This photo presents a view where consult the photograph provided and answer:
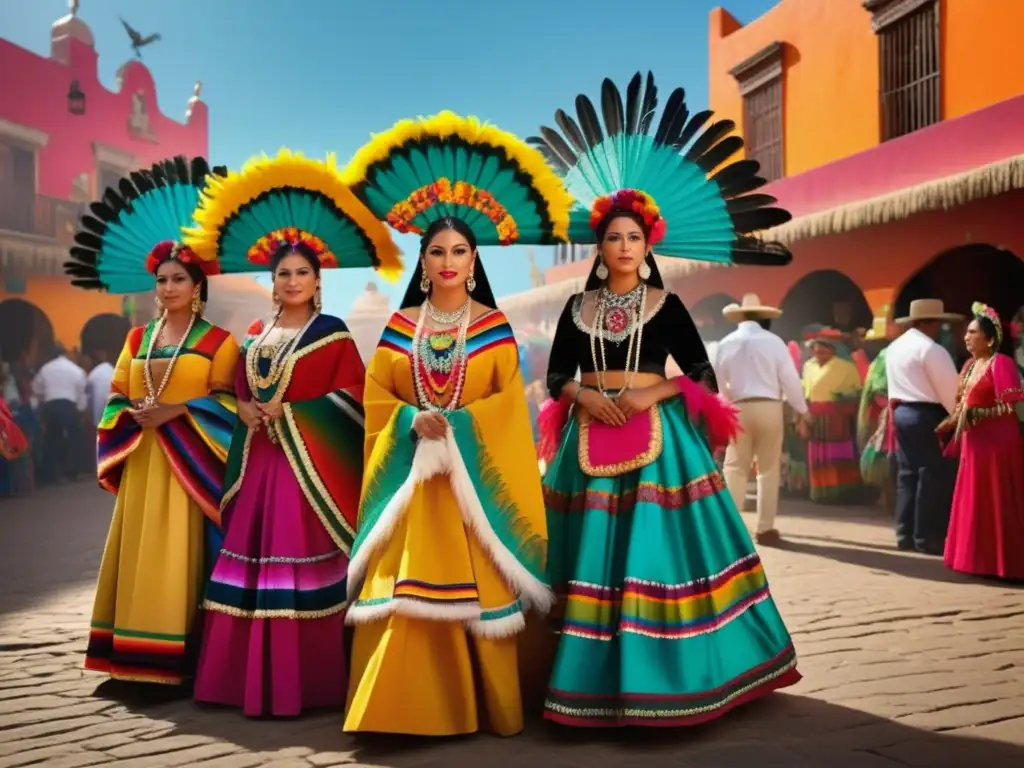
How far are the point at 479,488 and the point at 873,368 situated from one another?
656 centimetres

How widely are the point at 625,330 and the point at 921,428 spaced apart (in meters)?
4.38

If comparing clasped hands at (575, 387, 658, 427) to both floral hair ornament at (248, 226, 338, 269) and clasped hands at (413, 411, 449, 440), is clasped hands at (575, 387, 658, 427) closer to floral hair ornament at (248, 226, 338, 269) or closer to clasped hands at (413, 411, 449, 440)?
clasped hands at (413, 411, 449, 440)

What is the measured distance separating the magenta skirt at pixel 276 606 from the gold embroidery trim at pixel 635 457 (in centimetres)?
110

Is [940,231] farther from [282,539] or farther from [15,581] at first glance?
[15,581]

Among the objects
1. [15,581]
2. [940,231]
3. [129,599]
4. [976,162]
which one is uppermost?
[976,162]

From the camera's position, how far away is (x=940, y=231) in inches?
376

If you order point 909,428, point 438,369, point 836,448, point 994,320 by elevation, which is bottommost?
point 836,448

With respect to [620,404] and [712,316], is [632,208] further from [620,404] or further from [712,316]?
[712,316]

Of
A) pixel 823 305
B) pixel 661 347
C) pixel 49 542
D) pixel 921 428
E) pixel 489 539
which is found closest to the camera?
pixel 489 539

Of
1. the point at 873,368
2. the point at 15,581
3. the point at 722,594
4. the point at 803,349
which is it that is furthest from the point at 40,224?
the point at 722,594

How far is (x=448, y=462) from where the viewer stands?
3.42 m

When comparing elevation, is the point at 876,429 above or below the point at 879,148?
below

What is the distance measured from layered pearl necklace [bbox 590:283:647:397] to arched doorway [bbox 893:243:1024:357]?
348 inches

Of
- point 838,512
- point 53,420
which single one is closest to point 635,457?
point 838,512
